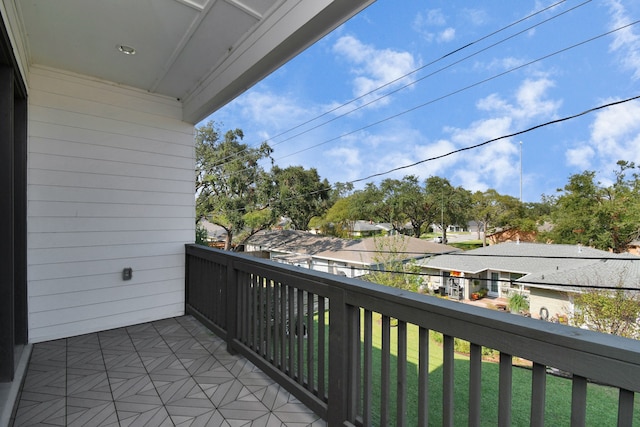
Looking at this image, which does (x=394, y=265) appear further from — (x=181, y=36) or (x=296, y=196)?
(x=181, y=36)

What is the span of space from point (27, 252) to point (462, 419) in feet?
15.7

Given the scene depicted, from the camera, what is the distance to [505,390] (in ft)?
3.16

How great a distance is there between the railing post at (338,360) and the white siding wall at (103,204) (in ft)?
8.74

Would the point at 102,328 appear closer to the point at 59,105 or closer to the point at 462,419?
the point at 59,105

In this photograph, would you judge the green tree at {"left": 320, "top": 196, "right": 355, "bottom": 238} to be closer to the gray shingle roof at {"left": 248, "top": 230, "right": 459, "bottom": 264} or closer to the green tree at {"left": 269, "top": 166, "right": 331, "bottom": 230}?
the green tree at {"left": 269, "top": 166, "right": 331, "bottom": 230}

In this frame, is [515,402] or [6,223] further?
[515,402]

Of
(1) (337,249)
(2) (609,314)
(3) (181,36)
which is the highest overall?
(3) (181,36)

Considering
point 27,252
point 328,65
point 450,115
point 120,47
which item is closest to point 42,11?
point 120,47

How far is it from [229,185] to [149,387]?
39.9 ft

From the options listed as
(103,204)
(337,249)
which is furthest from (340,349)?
(337,249)

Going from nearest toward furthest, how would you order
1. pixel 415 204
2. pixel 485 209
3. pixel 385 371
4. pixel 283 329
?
pixel 385 371 → pixel 283 329 → pixel 485 209 → pixel 415 204

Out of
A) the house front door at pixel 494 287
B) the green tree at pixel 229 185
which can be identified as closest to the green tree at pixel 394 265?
the house front door at pixel 494 287

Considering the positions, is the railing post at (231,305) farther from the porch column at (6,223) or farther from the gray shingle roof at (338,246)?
the gray shingle roof at (338,246)

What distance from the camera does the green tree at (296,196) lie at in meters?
13.9
